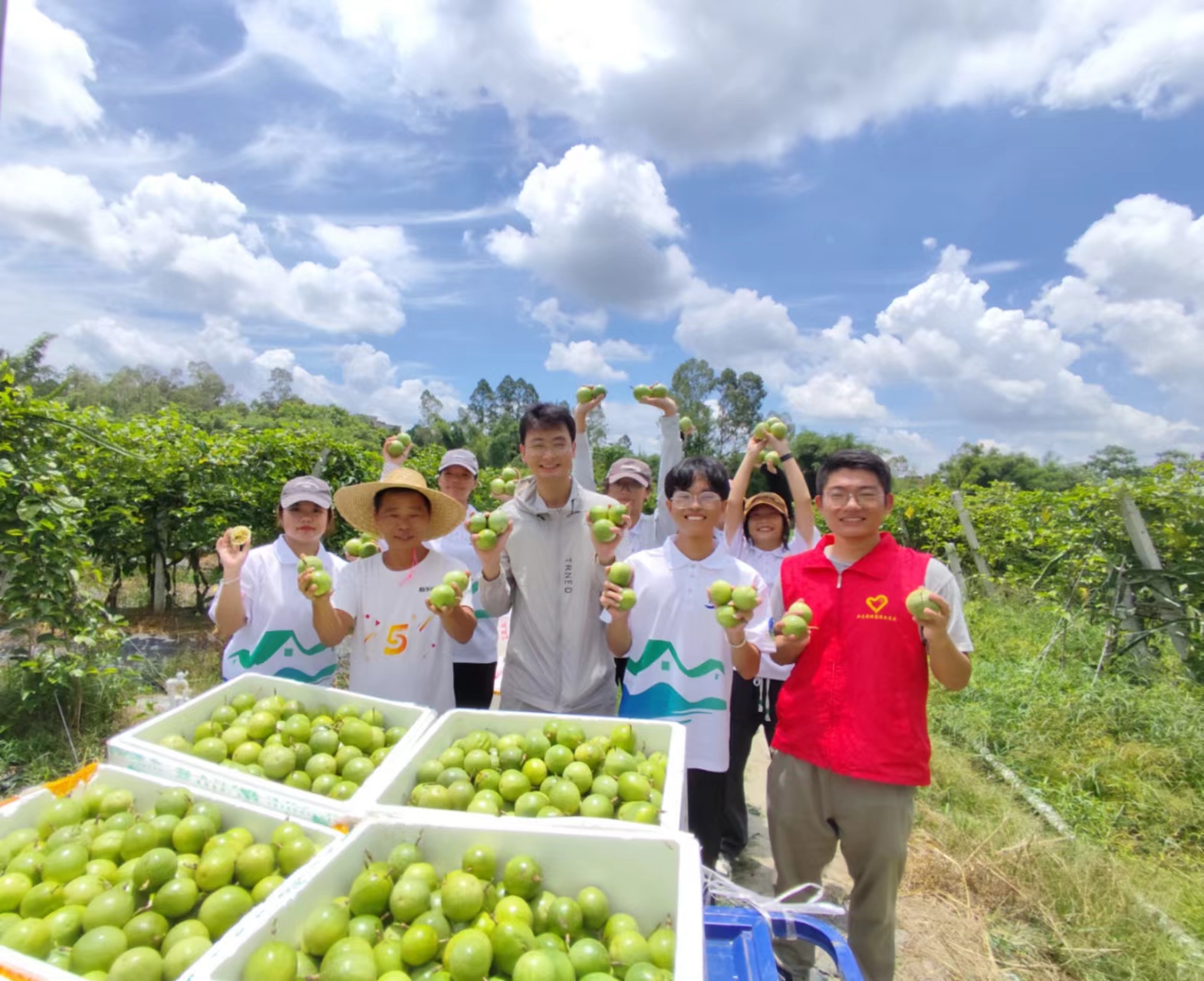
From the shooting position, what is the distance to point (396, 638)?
2936mm

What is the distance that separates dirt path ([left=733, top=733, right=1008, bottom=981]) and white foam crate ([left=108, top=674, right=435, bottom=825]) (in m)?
2.36

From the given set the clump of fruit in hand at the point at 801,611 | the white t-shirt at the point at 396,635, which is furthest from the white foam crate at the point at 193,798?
the clump of fruit in hand at the point at 801,611

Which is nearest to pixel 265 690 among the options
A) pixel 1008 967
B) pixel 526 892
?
pixel 526 892

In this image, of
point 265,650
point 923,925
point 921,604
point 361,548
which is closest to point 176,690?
Result: point 265,650

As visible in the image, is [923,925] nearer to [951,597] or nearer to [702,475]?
[951,597]

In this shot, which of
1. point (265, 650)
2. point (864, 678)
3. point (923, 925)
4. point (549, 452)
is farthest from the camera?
point (923, 925)

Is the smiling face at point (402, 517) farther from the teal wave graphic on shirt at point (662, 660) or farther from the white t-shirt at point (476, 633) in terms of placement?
the teal wave graphic on shirt at point (662, 660)

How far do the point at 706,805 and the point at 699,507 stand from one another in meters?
1.36

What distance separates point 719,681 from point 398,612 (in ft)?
4.78

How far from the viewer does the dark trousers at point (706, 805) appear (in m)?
2.87

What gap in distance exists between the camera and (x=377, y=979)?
1395 mm

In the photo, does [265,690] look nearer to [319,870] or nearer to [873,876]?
[319,870]

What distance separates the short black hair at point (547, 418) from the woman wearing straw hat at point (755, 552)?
3.71ft

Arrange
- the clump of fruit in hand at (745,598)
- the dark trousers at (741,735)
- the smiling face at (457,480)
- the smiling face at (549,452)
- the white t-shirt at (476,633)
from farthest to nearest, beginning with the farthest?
the smiling face at (457,480) < the dark trousers at (741,735) < the white t-shirt at (476,633) < the smiling face at (549,452) < the clump of fruit in hand at (745,598)
